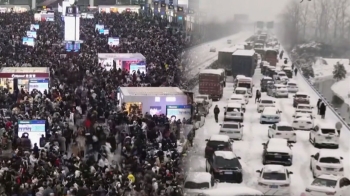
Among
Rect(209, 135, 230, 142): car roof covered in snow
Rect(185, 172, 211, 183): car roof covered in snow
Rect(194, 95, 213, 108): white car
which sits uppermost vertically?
Rect(194, 95, 213, 108): white car

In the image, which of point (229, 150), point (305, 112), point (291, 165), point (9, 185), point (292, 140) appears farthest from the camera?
point (305, 112)

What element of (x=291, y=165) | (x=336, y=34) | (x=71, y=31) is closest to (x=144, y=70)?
(x=71, y=31)

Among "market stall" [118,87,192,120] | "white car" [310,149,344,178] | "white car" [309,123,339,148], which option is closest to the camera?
"white car" [310,149,344,178]

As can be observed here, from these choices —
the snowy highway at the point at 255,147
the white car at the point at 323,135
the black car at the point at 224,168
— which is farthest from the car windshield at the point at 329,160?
the black car at the point at 224,168

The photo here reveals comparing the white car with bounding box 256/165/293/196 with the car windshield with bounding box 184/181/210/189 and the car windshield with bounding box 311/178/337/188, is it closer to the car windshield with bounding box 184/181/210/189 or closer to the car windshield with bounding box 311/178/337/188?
the car windshield with bounding box 311/178/337/188

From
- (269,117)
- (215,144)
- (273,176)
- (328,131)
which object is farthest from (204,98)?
(269,117)

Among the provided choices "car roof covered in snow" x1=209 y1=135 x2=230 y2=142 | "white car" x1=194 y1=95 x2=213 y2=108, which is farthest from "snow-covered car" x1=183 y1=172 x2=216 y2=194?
"car roof covered in snow" x1=209 y1=135 x2=230 y2=142

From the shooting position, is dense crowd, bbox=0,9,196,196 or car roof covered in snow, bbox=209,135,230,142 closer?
car roof covered in snow, bbox=209,135,230,142

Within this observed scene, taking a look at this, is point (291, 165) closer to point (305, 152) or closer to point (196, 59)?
point (305, 152)
